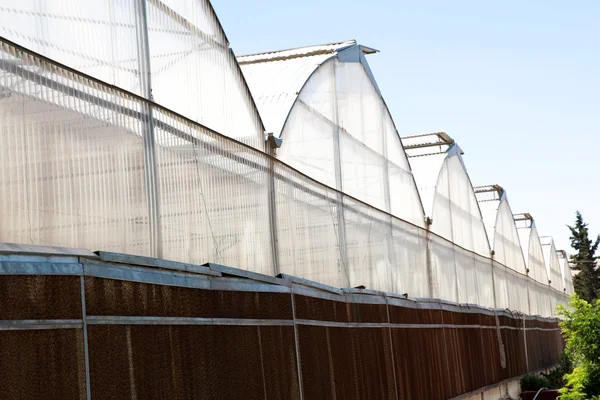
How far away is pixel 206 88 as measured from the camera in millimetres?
13938

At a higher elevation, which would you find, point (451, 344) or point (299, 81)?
point (299, 81)

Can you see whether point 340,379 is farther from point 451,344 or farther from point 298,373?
point 451,344

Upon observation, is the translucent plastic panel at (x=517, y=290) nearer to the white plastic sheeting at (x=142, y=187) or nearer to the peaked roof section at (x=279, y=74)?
the peaked roof section at (x=279, y=74)

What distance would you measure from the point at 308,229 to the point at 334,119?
4.32 meters

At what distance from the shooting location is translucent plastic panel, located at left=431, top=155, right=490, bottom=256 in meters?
32.1

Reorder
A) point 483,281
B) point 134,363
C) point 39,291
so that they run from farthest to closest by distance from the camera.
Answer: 1. point 483,281
2. point 134,363
3. point 39,291

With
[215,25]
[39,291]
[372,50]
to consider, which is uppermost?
[372,50]

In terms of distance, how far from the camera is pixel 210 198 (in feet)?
42.5

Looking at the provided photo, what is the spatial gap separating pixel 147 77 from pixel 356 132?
11.2 meters

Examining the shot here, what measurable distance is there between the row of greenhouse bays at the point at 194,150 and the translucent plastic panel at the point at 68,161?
0.06 ft

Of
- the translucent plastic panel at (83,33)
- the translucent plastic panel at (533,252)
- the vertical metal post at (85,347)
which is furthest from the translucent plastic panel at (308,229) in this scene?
the translucent plastic panel at (533,252)

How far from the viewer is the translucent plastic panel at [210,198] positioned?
1176cm

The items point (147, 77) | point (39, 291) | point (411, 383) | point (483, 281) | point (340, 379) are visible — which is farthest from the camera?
point (483, 281)

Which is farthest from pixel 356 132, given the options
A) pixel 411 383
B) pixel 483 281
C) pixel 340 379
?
pixel 483 281
